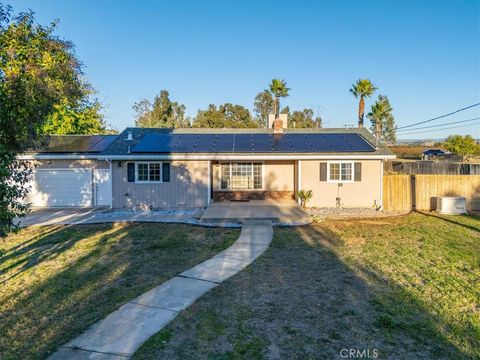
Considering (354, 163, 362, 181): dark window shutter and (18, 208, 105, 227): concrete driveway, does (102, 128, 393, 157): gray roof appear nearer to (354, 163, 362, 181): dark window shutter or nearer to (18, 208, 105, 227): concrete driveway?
(354, 163, 362, 181): dark window shutter

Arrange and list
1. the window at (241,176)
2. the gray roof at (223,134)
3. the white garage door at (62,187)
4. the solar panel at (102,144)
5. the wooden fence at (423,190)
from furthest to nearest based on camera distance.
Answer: the window at (241,176), the solar panel at (102,144), the white garage door at (62,187), the wooden fence at (423,190), the gray roof at (223,134)

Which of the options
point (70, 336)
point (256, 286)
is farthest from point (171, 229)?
point (70, 336)

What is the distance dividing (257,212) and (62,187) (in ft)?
31.2

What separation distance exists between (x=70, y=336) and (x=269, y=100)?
57.1m

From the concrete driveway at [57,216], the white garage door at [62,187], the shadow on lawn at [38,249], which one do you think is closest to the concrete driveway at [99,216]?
the concrete driveway at [57,216]

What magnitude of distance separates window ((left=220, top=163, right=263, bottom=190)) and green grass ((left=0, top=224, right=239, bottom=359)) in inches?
192

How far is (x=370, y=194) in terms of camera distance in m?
15.6

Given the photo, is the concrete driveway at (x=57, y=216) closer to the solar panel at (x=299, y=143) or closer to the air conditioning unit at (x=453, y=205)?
the solar panel at (x=299, y=143)

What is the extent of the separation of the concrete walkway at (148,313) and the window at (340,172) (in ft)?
26.4

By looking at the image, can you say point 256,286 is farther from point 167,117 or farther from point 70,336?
point 167,117

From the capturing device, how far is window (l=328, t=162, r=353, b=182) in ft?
51.1

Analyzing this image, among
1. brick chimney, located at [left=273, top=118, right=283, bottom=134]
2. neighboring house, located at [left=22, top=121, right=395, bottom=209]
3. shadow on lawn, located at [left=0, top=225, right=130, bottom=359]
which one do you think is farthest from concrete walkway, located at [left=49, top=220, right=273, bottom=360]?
brick chimney, located at [left=273, top=118, right=283, bottom=134]

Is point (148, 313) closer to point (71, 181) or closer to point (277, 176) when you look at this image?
point (277, 176)

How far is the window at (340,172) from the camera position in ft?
51.1
